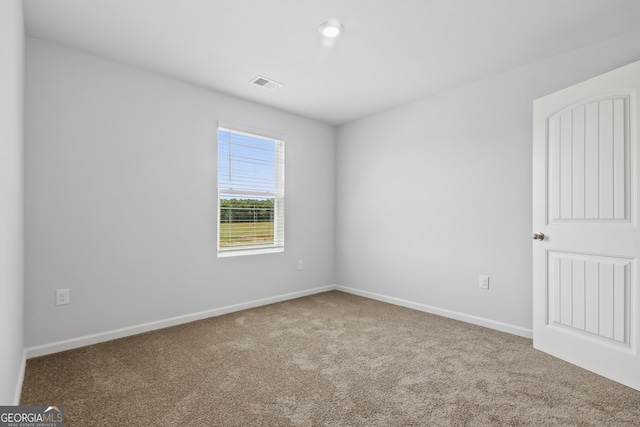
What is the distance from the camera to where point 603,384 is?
2037 millimetres

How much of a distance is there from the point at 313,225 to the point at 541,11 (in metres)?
3.21

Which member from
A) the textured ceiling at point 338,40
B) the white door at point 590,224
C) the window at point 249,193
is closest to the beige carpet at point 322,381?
the white door at point 590,224

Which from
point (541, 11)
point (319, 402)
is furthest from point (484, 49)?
point (319, 402)

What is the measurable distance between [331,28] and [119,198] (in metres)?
2.27

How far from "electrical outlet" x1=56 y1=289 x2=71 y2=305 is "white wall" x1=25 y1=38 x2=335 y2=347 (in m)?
0.04

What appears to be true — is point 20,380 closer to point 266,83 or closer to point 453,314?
point 266,83

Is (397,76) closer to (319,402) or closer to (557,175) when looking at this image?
(557,175)

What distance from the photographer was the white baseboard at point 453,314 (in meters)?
2.92

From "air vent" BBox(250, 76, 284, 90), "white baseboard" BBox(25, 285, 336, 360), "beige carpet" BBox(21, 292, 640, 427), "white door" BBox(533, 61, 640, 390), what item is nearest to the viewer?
"beige carpet" BBox(21, 292, 640, 427)

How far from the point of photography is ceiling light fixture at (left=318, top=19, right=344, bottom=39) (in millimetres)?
2287

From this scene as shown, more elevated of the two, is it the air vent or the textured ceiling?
the textured ceiling

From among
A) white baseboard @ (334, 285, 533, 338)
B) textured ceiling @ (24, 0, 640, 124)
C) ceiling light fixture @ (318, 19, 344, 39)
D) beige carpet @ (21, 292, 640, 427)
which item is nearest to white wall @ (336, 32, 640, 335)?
white baseboard @ (334, 285, 533, 338)

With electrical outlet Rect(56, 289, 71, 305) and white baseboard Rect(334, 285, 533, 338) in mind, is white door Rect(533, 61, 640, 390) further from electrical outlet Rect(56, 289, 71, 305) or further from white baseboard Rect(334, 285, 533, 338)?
electrical outlet Rect(56, 289, 71, 305)

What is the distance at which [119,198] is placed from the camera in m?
2.83
